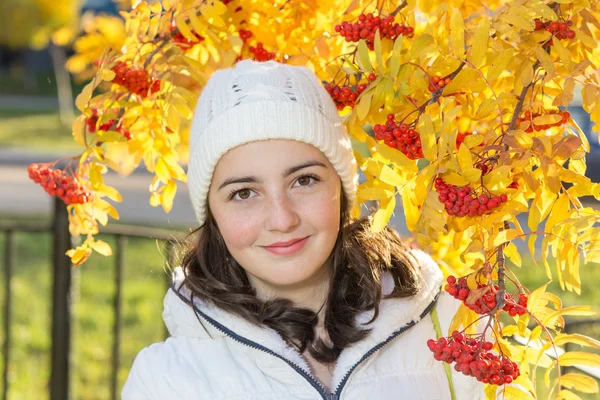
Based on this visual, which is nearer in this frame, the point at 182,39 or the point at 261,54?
the point at 182,39

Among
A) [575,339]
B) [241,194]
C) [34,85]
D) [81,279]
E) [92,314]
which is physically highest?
[575,339]

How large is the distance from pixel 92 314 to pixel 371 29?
3.97 meters

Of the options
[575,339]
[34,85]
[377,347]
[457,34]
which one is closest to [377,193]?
[457,34]

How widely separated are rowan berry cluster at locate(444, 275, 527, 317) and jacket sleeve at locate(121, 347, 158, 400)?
79cm

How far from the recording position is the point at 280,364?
1.70m

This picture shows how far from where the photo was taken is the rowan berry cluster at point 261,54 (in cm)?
193

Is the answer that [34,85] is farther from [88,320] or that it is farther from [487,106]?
[487,106]

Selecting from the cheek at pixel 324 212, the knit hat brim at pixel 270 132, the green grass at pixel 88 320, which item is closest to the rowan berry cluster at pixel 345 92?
the knit hat brim at pixel 270 132

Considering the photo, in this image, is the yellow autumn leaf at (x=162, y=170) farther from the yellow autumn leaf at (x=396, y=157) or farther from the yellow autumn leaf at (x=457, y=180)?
the yellow autumn leaf at (x=457, y=180)

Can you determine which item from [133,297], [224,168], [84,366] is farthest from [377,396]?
[133,297]

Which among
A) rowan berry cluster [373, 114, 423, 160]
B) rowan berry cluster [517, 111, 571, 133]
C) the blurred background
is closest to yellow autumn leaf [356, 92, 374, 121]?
rowan berry cluster [373, 114, 423, 160]

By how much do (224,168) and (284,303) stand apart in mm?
329

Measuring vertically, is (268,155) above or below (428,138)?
below

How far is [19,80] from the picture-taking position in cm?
2338
